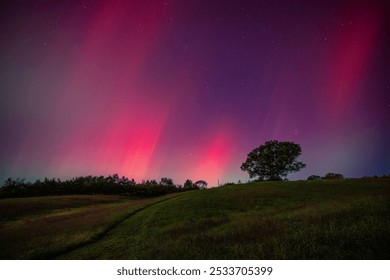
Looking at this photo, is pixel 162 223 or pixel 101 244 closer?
pixel 101 244

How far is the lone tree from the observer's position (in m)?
67.8

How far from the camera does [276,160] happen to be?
224 feet

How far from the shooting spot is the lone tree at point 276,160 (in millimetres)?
67750
